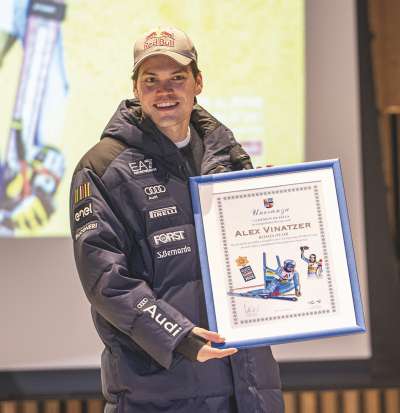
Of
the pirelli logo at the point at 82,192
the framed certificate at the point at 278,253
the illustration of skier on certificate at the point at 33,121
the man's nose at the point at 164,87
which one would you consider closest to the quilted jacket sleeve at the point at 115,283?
the pirelli logo at the point at 82,192

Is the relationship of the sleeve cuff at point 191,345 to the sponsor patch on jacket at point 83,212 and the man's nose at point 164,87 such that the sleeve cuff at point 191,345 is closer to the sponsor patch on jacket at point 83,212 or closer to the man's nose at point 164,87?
the sponsor patch on jacket at point 83,212

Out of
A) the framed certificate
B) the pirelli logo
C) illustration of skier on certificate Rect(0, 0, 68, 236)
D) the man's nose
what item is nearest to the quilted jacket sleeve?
the pirelli logo

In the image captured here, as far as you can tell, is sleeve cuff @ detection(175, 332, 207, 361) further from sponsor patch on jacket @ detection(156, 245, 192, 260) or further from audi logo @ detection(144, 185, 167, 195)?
audi logo @ detection(144, 185, 167, 195)

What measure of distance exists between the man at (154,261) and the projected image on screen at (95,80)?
146 cm

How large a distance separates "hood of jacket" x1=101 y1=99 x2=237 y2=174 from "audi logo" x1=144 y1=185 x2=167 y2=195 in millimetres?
68

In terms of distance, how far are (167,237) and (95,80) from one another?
167cm

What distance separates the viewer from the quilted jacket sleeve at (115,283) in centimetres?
182

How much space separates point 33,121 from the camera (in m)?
3.40

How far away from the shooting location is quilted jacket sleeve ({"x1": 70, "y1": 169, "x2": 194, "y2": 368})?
5.96ft

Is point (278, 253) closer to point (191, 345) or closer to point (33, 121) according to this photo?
point (191, 345)

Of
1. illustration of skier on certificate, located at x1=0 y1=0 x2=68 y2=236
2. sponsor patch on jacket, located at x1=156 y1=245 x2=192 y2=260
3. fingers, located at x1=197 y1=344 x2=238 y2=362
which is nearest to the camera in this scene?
fingers, located at x1=197 y1=344 x2=238 y2=362

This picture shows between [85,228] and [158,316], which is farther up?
[85,228]

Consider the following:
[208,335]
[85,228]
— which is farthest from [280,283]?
[85,228]

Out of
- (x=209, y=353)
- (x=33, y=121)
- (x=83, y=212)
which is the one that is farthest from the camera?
(x=33, y=121)
